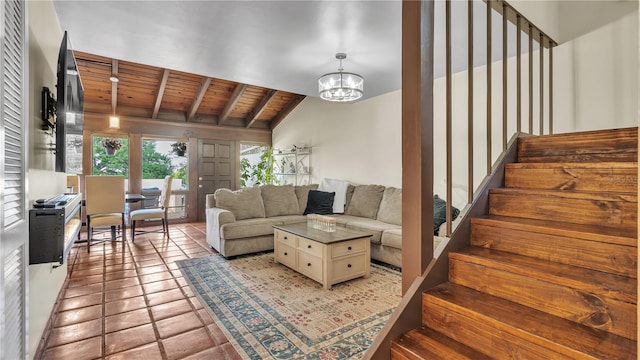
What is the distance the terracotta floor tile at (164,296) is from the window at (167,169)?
413cm

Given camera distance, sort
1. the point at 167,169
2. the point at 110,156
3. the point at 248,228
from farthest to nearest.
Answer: the point at 167,169 → the point at 110,156 → the point at 248,228

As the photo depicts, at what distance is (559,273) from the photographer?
46.7 inches

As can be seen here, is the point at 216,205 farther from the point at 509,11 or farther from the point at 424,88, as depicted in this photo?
the point at 509,11

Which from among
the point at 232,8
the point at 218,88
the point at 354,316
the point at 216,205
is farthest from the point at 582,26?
the point at 218,88

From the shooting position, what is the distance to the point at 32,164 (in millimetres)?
1653

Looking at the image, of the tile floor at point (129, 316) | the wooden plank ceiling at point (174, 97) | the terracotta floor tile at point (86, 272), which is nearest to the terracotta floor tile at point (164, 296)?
the tile floor at point (129, 316)

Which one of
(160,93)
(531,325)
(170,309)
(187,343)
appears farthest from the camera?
(160,93)

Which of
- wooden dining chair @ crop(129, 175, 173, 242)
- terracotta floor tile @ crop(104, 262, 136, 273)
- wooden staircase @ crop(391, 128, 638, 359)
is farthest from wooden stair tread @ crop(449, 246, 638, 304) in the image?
wooden dining chair @ crop(129, 175, 173, 242)

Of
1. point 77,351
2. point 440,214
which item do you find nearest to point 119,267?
point 77,351

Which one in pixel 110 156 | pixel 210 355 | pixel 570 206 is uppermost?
pixel 110 156

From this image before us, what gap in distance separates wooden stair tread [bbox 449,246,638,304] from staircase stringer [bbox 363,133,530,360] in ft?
0.26

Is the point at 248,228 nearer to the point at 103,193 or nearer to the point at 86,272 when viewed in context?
the point at 86,272

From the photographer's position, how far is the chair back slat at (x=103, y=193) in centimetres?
408

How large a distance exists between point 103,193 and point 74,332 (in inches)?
103
